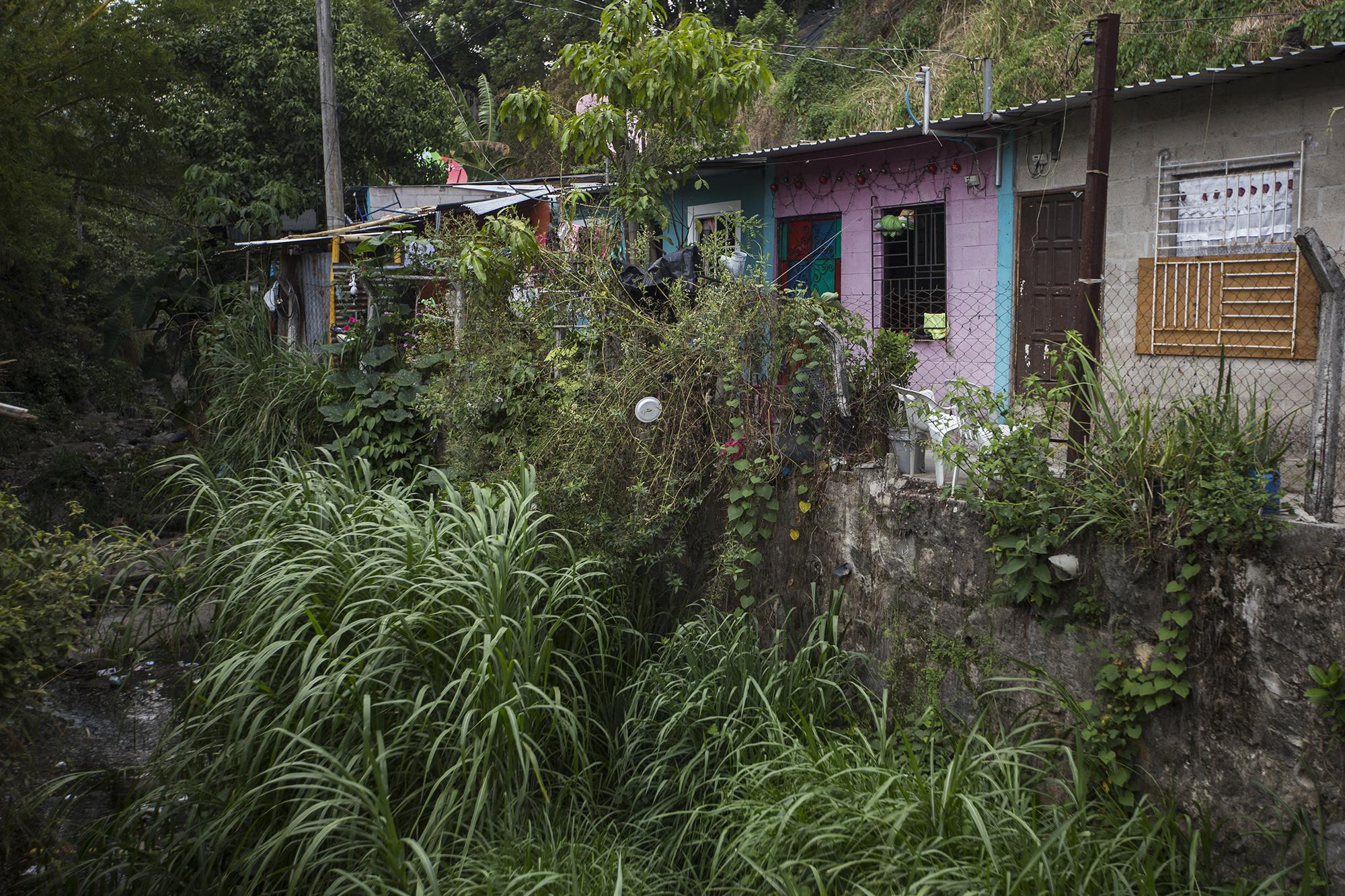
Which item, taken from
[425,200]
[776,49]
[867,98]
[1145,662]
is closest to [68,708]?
[1145,662]

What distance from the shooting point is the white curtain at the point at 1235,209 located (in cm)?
636

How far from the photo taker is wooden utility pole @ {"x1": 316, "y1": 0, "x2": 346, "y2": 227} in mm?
11438

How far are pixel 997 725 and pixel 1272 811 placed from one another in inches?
41.0

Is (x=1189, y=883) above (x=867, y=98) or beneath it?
beneath

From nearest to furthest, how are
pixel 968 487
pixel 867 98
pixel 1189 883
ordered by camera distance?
pixel 1189 883
pixel 968 487
pixel 867 98

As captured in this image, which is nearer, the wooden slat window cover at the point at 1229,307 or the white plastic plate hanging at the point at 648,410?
the white plastic plate hanging at the point at 648,410

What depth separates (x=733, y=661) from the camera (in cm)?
500

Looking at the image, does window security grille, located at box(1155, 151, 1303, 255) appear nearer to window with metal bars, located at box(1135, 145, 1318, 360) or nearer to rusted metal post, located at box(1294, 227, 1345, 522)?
window with metal bars, located at box(1135, 145, 1318, 360)

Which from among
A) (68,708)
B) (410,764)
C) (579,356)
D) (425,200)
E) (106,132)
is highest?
(106,132)

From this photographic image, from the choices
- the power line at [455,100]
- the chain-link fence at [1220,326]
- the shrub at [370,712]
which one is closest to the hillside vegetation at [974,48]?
the chain-link fence at [1220,326]

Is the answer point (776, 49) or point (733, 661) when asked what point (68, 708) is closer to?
point (733, 661)

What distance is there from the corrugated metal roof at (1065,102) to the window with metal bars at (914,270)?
768mm

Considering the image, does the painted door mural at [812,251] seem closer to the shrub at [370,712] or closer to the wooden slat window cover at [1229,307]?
the wooden slat window cover at [1229,307]

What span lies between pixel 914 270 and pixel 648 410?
14.2ft
